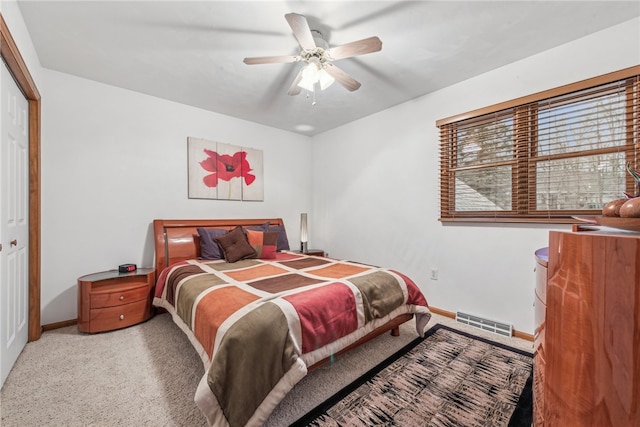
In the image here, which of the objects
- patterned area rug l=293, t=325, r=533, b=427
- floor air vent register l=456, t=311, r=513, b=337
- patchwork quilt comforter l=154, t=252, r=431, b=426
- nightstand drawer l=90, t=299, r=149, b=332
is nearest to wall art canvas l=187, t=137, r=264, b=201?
patchwork quilt comforter l=154, t=252, r=431, b=426

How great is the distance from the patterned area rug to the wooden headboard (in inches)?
94.2

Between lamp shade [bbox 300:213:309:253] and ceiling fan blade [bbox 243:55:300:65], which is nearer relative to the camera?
ceiling fan blade [bbox 243:55:300:65]

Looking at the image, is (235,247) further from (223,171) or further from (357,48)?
(357,48)

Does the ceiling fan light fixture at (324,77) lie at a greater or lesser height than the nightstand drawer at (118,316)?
greater

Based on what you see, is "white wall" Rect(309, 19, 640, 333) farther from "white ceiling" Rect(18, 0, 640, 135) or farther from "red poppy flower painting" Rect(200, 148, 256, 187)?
"red poppy flower painting" Rect(200, 148, 256, 187)

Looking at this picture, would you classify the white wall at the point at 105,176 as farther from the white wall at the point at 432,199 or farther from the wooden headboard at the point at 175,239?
the white wall at the point at 432,199

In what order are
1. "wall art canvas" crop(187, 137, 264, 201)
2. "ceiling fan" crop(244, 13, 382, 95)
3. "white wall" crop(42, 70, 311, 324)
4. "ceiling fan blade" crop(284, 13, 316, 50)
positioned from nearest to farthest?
"ceiling fan blade" crop(284, 13, 316, 50)
"ceiling fan" crop(244, 13, 382, 95)
"white wall" crop(42, 70, 311, 324)
"wall art canvas" crop(187, 137, 264, 201)

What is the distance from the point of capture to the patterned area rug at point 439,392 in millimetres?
1479

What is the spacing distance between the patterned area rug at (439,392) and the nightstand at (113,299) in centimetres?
213

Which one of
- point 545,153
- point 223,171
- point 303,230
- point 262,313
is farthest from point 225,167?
point 545,153

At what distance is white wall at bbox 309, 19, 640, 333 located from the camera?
7.47ft

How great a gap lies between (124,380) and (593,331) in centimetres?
252

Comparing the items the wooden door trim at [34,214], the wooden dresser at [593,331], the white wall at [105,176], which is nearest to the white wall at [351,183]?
the white wall at [105,176]

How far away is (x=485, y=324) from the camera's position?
2.61m
